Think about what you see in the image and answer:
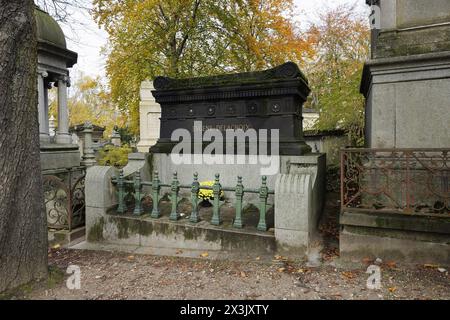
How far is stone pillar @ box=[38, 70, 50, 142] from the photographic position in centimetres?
995

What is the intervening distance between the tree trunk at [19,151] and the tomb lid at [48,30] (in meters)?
7.41

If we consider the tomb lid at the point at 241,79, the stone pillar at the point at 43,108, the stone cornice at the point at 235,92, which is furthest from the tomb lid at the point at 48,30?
the stone cornice at the point at 235,92

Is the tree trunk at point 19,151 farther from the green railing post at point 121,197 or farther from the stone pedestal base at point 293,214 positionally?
the stone pedestal base at point 293,214

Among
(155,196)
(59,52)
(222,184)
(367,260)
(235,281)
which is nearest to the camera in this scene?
(235,281)

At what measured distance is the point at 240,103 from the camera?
6.83 m

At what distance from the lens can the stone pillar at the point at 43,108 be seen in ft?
32.6

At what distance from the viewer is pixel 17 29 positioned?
3.26 meters

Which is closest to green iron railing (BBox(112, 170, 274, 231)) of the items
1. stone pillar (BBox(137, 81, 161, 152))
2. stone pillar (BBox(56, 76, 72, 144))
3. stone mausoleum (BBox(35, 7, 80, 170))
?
stone mausoleum (BBox(35, 7, 80, 170))

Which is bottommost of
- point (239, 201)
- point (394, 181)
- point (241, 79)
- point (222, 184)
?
point (239, 201)

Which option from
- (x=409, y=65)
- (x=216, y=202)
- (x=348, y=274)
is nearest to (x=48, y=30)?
(x=216, y=202)

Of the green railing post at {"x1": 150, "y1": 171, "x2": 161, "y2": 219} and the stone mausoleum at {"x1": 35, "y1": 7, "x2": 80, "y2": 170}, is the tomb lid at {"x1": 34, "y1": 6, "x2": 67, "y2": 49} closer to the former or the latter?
the stone mausoleum at {"x1": 35, "y1": 7, "x2": 80, "y2": 170}

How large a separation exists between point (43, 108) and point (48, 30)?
8.34ft

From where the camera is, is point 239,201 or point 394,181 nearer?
point 394,181

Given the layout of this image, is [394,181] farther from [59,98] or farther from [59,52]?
[59,98]
